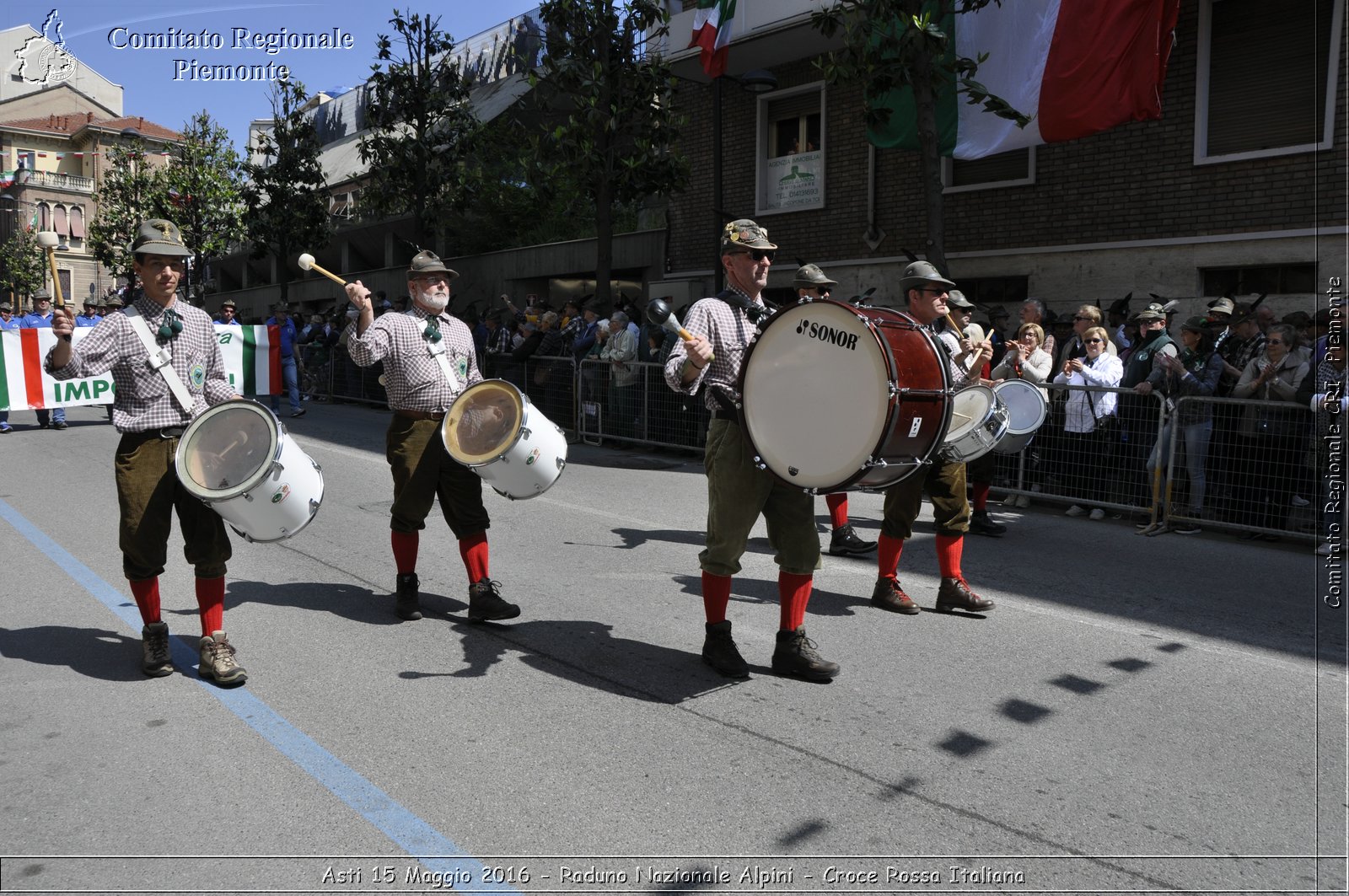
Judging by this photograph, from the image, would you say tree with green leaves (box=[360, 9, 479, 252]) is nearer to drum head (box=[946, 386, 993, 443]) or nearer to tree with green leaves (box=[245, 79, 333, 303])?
tree with green leaves (box=[245, 79, 333, 303])

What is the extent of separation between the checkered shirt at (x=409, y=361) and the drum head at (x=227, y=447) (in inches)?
40.6

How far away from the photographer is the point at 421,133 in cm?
2205

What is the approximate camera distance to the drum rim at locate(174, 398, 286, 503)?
4.50 m

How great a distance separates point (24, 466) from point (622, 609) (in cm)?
908

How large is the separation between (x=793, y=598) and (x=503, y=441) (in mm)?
1602

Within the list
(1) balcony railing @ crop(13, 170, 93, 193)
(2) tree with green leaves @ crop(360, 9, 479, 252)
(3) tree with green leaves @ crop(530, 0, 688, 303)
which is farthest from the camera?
(1) balcony railing @ crop(13, 170, 93, 193)

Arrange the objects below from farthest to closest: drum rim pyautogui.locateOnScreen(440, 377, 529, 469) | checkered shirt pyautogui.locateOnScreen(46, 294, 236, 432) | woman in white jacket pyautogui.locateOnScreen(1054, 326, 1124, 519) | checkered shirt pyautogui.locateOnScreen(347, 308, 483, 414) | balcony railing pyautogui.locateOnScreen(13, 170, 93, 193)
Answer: balcony railing pyautogui.locateOnScreen(13, 170, 93, 193), woman in white jacket pyautogui.locateOnScreen(1054, 326, 1124, 519), checkered shirt pyautogui.locateOnScreen(347, 308, 483, 414), drum rim pyautogui.locateOnScreen(440, 377, 529, 469), checkered shirt pyautogui.locateOnScreen(46, 294, 236, 432)

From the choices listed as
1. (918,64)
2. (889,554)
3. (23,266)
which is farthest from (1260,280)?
(23,266)

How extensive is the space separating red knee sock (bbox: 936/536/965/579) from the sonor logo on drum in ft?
7.97

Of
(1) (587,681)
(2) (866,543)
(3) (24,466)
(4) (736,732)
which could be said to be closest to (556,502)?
(2) (866,543)

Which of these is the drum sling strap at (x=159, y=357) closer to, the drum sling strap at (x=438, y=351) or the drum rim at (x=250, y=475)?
the drum rim at (x=250, y=475)

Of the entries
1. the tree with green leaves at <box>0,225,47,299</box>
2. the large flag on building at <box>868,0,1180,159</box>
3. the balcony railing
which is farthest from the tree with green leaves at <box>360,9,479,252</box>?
the balcony railing

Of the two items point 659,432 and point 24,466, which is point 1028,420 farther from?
point 24,466

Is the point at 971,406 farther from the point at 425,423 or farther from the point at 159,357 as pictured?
the point at 159,357
